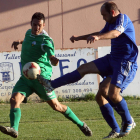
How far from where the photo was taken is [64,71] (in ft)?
38.2

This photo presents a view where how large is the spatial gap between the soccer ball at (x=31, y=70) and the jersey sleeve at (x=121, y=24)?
54.2 inches

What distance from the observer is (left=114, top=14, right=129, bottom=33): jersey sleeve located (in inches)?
197

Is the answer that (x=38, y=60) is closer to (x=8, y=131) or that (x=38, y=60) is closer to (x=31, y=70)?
(x=31, y=70)

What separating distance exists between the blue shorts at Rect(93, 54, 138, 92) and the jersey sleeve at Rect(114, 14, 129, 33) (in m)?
0.53

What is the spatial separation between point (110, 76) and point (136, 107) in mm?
4283

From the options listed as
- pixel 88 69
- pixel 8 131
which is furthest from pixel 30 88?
pixel 88 69

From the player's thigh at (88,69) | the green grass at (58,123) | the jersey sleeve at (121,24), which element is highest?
the jersey sleeve at (121,24)

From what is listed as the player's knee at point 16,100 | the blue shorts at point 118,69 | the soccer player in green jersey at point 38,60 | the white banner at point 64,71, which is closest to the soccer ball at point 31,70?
the soccer player in green jersey at point 38,60

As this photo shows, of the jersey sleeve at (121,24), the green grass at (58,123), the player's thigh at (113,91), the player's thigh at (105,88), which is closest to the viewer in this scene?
the jersey sleeve at (121,24)

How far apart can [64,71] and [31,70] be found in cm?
633

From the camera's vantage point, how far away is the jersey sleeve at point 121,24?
5.00m

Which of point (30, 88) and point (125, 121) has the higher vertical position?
point (30, 88)

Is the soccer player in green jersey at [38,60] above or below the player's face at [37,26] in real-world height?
below

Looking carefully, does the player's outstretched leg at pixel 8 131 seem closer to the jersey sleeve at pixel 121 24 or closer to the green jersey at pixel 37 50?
the green jersey at pixel 37 50
